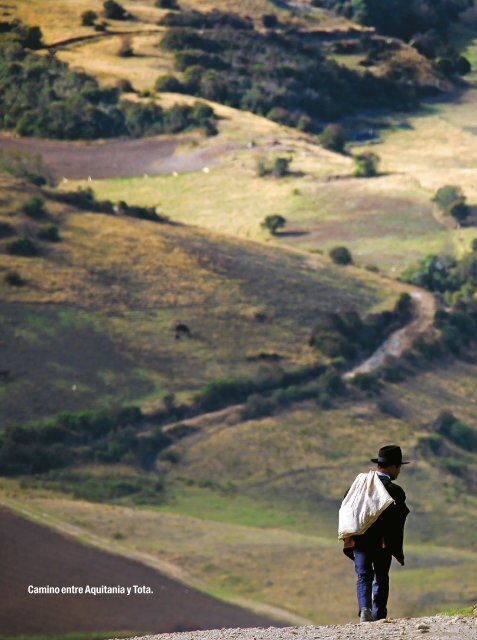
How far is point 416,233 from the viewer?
120m

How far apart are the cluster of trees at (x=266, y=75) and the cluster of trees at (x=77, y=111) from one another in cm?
819

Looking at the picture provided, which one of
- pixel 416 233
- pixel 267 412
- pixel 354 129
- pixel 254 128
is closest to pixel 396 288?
pixel 416 233

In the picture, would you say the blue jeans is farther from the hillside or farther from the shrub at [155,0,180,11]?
the shrub at [155,0,180,11]

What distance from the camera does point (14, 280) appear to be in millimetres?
92062

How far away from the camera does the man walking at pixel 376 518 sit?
15.2 m

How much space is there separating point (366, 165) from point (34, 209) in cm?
3894

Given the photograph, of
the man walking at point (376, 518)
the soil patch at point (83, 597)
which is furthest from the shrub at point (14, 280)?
the man walking at point (376, 518)

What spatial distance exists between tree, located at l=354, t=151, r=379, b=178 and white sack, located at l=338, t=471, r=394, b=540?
385 feet

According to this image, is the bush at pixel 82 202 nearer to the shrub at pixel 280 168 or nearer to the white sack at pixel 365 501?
the shrub at pixel 280 168

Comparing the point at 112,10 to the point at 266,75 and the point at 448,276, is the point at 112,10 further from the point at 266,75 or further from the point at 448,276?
the point at 448,276

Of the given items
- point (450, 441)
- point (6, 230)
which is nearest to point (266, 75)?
point (6, 230)

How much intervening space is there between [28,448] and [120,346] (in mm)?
15111

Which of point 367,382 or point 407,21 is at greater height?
point 367,382

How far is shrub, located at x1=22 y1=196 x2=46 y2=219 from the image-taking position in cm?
10188
